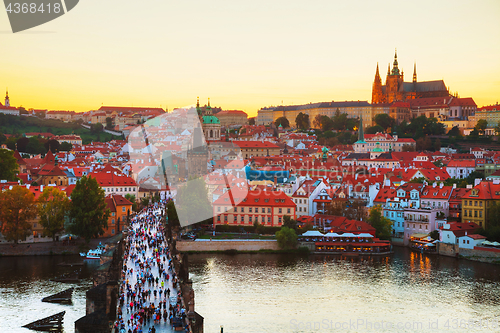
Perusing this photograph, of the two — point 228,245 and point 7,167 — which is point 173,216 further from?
point 7,167

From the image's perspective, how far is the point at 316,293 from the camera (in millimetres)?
23000

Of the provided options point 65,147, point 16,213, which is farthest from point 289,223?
point 65,147

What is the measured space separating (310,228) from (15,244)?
51.8ft

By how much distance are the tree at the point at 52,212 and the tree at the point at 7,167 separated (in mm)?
13324

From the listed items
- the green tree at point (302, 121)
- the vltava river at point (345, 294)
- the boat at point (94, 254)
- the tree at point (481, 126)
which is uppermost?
the green tree at point (302, 121)

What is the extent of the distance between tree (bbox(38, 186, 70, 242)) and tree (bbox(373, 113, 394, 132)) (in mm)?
71499

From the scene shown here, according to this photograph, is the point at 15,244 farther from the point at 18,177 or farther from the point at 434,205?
the point at 434,205

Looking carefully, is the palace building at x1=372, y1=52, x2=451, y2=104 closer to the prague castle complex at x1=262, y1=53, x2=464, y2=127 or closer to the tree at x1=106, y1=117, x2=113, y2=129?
the prague castle complex at x1=262, y1=53, x2=464, y2=127

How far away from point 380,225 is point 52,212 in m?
18.1

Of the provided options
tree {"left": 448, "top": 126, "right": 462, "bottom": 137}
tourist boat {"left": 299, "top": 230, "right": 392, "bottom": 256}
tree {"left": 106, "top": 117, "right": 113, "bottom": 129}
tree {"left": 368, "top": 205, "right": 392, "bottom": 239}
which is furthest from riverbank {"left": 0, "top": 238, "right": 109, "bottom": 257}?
tree {"left": 106, "top": 117, "right": 113, "bottom": 129}

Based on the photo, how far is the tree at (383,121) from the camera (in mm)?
96463

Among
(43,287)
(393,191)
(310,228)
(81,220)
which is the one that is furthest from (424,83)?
(43,287)

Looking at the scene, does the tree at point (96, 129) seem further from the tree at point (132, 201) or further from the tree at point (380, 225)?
the tree at point (380, 225)

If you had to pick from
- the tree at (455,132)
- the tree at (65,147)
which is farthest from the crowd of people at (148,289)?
the tree at (455,132)
